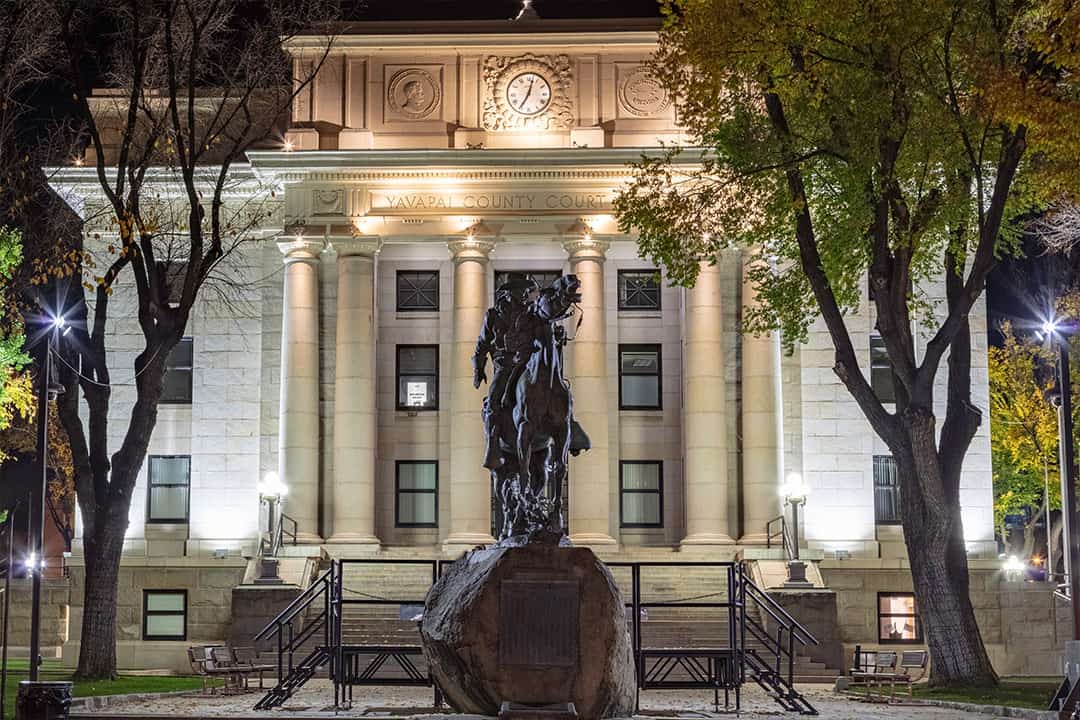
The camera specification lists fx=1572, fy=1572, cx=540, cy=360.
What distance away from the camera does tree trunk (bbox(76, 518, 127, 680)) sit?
3266cm

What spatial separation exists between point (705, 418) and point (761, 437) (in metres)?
1.75

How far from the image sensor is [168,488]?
4894 centimetres

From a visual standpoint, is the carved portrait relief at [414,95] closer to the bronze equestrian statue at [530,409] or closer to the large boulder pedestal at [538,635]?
the bronze equestrian statue at [530,409]

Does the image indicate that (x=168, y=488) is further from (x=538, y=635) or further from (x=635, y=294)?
(x=538, y=635)

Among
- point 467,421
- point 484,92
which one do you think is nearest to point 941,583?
point 467,421

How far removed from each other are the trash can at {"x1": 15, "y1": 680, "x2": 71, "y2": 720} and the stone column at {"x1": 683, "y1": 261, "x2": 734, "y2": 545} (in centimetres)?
2813

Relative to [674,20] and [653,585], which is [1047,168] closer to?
[674,20]

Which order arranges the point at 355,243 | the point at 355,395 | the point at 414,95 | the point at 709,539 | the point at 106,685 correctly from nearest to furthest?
the point at 106,685
the point at 709,539
the point at 355,395
the point at 355,243
the point at 414,95

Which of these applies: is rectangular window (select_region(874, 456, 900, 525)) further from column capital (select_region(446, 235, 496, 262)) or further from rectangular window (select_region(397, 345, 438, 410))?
rectangular window (select_region(397, 345, 438, 410))

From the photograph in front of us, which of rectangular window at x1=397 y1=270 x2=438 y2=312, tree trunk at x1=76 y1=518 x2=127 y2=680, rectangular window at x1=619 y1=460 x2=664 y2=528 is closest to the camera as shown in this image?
tree trunk at x1=76 y1=518 x2=127 y2=680

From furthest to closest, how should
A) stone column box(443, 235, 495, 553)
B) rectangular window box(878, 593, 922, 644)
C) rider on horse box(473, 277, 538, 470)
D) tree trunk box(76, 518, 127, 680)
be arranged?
stone column box(443, 235, 495, 553) < rectangular window box(878, 593, 922, 644) < tree trunk box(76, 518, 127, 680) < rider on horse box(473, 277, 538, 470)

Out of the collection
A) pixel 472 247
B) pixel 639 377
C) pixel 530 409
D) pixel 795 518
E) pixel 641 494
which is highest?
pixel 472 247

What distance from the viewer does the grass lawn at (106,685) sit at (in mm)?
29266

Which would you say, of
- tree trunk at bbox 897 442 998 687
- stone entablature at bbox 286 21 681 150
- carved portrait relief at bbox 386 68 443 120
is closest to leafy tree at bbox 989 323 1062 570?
stone entablature at bbox 286 21 681 150
